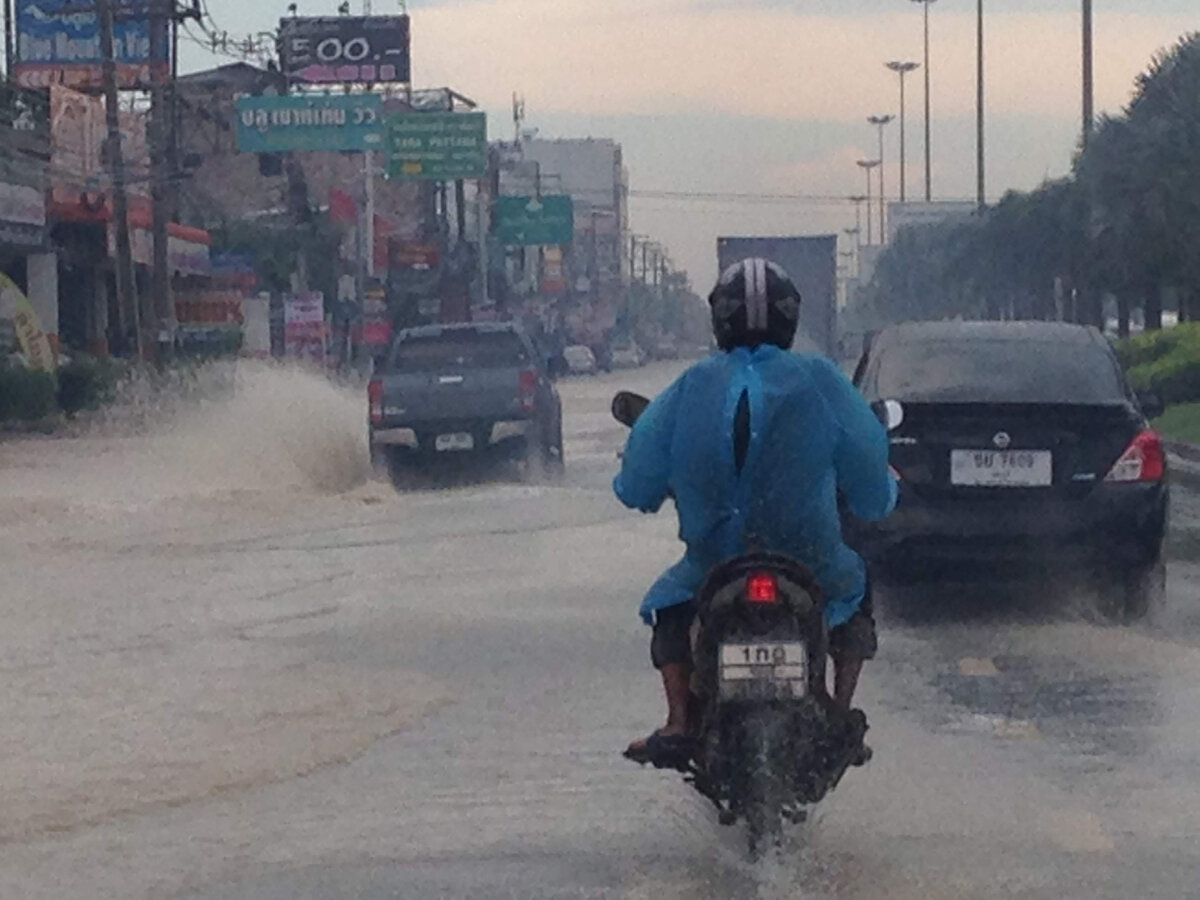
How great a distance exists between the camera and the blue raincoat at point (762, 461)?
6.79m

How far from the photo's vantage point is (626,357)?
129 m

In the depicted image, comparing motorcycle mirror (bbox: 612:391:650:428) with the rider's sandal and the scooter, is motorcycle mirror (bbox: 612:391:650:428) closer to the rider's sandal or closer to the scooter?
the scooter

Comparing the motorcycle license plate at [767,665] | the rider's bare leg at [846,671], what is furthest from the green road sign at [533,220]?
the motorcycle license plate at [767,665]

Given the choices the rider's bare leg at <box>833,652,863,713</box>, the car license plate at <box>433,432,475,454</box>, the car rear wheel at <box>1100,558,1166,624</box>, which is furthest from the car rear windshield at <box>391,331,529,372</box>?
the rider's bare leg at <box>833,652,863,713</box>

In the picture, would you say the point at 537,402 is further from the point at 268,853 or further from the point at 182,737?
the point at 268,853

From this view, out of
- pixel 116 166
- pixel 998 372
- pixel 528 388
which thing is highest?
pixel 116 166

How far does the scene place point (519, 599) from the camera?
592 inches

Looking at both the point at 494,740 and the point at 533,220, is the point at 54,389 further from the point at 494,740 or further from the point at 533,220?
the point at 533,220

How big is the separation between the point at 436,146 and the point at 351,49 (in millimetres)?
22203

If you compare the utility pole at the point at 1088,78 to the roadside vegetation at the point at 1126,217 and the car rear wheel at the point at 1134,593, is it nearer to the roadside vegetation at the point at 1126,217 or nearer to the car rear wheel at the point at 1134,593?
the roadside vegetation at the point at 1126,217

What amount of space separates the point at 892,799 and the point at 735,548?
5.93ft

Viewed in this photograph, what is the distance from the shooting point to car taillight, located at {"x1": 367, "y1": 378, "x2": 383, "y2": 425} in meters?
25.8

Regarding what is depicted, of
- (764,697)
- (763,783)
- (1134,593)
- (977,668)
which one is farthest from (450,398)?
(764,697)

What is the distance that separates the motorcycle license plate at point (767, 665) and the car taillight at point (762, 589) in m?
0.12
